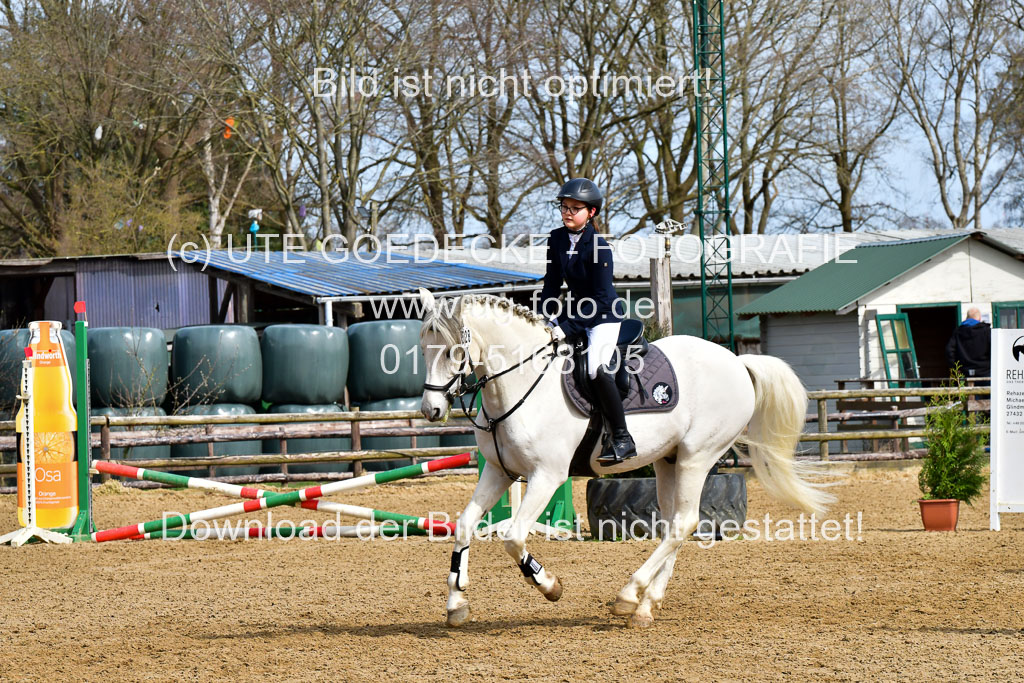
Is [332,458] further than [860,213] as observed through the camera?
No

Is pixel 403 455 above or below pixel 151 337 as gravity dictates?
below

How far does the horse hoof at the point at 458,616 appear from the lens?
566cm

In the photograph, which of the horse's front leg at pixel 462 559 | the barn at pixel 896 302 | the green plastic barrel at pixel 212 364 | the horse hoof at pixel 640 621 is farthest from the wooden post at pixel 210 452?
the barn at pixel 896 302

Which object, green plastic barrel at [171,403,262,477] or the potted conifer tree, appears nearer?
the potted conifer tree

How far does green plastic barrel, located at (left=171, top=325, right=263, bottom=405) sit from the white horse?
378 inches

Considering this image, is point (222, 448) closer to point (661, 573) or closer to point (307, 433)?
point (307, 433)

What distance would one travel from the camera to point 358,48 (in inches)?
893

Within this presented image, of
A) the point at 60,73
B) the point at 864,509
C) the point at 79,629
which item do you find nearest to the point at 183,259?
the point at 60,73

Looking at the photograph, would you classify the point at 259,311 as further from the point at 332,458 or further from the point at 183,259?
the point at 332,458

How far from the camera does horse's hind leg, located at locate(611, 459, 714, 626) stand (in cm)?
577

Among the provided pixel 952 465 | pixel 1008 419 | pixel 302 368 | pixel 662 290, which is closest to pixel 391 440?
pixel 302 368

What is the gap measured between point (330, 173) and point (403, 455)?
13122 mm

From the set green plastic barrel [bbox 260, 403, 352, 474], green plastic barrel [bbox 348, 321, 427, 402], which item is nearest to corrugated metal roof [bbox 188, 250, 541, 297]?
green plastic barrel [bbox 348, 321, 427, 402]

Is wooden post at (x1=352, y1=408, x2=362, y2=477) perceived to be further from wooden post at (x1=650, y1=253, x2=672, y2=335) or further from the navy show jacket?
the navy show jacket
